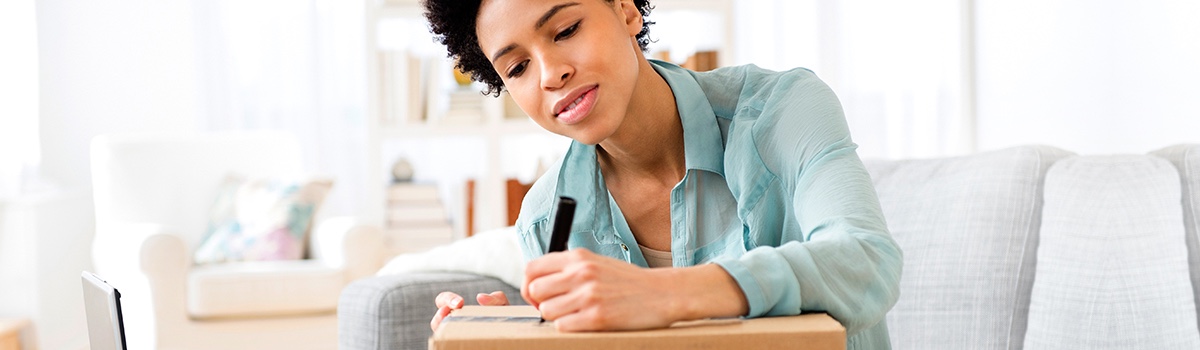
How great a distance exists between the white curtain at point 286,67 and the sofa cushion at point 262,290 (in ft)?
4.91

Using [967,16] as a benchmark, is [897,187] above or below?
below

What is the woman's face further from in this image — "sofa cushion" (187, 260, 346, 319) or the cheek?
"sofa cushion" (187, 260, 346, 319)

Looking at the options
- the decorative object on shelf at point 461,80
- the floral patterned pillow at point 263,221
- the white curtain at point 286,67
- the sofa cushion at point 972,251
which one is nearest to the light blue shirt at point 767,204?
the sofa cushion at point 972,251

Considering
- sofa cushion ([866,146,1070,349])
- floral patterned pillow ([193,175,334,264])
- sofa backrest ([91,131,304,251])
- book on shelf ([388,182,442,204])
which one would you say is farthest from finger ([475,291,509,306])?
book on shelf ([388,182,442,204])

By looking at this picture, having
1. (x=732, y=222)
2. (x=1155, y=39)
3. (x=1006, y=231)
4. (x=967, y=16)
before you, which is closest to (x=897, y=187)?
(x=1006, y=231)

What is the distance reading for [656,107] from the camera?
3.96ft

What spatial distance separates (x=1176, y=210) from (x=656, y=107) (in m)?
0.71

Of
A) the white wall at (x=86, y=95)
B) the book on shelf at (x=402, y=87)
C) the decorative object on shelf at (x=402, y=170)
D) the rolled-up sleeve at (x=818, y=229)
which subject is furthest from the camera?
the white wall at (x=86, y=95)

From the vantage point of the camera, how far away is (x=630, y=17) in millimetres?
1167

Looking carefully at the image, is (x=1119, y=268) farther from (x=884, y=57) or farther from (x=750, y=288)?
(x=884, y=57)

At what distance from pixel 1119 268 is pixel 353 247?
8.31ft

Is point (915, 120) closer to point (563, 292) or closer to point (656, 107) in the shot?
point (656, 107)

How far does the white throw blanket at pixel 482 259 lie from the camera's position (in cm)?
169

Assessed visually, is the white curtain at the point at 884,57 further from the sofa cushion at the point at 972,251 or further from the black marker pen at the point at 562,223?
the black marker pen at the point at 562,223
